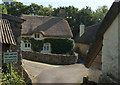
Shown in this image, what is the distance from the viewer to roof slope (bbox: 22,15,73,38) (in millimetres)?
21375

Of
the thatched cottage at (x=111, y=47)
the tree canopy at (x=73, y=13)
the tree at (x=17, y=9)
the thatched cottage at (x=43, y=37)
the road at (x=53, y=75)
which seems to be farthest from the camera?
the tree at (x=17, y=9)

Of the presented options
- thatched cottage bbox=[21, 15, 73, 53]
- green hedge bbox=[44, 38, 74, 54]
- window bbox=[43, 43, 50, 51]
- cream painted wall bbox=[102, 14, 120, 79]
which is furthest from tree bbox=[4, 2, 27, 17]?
cream painted wall bbox=[102, 14, 120, 79]

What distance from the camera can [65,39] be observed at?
2178cm

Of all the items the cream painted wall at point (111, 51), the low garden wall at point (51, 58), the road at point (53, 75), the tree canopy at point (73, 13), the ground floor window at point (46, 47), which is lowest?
the road at point (53, 75)

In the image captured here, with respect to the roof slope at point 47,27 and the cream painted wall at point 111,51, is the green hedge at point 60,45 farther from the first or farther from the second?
the cream painted wall at point 111,51

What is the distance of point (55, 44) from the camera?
2139 cm

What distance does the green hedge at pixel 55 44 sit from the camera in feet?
69.2

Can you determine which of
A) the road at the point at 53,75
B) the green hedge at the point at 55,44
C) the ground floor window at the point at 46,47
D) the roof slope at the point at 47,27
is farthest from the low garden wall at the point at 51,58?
the roof slope at the point at 47,27

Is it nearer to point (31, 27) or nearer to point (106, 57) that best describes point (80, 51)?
point (31, 27)

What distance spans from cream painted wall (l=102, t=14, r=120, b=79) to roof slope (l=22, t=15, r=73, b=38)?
17.0m

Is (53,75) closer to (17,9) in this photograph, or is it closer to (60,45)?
(60,45)

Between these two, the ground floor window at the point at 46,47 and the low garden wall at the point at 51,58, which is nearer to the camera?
the low garden wall at the point at 51,58

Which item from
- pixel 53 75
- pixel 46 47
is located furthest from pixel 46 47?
pixel 53 75

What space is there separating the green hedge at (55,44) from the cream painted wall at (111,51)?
55.8ft
